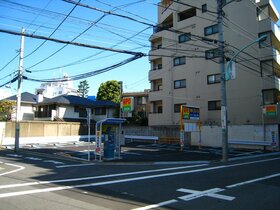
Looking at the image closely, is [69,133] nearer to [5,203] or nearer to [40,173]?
[40,173]

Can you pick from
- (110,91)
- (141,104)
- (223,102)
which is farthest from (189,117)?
(110,91)

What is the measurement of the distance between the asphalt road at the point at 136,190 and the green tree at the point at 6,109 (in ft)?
91.7

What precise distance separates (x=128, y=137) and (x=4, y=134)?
580 inches

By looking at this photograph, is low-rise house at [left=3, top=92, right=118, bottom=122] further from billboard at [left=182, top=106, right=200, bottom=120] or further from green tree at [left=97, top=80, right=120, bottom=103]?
billboard at [left=182, top=106, right=200, bottom=120]

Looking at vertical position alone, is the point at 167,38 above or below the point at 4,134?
above

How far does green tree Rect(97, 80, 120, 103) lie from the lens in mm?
52000

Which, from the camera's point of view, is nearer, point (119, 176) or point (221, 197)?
point (221, 197)

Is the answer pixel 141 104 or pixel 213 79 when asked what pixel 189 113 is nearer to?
pixel 213 79

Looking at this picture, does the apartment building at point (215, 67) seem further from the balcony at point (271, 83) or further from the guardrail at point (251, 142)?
the guardrail at point (251, 142)

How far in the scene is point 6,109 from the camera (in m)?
38.7

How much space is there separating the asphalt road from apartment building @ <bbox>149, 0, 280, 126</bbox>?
55.9 ft

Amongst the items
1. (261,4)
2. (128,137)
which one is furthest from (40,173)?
(261,4)

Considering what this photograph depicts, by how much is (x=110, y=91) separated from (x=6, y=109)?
61.4 ft

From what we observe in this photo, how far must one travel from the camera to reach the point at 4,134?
1223 inches
